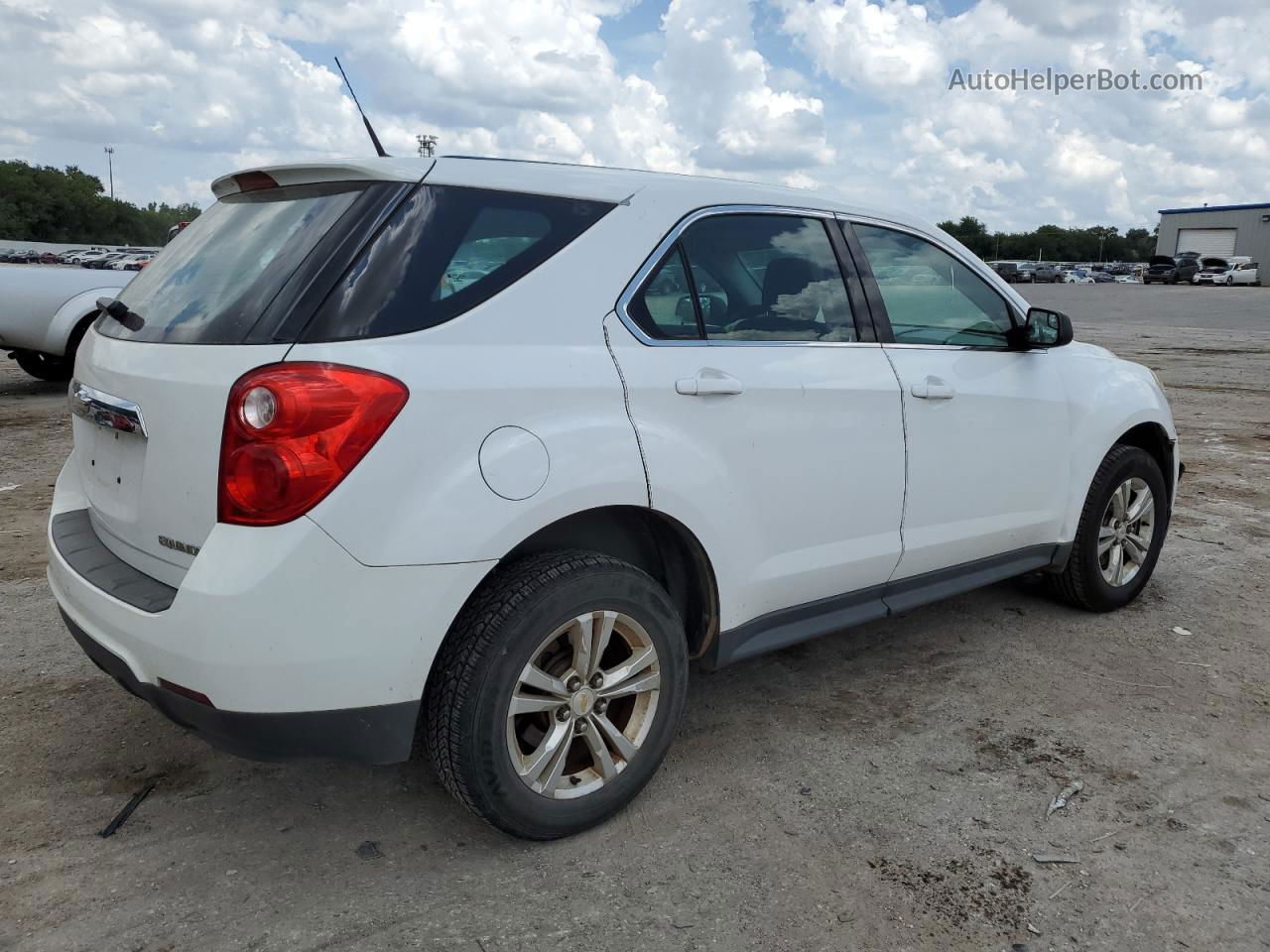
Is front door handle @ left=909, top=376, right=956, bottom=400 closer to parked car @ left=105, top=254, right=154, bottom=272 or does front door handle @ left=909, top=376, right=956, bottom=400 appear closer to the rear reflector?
the rear reflector

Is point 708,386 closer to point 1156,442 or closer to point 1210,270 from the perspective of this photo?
point 1156,442

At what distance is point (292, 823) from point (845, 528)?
1.83 m

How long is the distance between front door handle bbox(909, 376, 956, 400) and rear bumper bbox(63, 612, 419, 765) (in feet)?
6.36

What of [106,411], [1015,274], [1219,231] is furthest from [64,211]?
[106,411]

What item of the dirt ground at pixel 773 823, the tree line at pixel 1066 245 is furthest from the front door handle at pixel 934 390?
the tree line at pixel 1066 245

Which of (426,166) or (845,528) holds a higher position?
(426,166)

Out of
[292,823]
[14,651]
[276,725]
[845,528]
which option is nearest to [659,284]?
[845,528]

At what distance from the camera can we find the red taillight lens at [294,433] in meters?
2.21

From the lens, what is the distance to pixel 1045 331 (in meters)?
3.89

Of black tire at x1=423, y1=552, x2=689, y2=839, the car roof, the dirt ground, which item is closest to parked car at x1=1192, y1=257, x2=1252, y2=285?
the dirt ground

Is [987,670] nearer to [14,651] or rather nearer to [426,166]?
[426,166]

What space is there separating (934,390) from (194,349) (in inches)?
89.7

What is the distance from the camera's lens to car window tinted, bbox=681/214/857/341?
2973mm

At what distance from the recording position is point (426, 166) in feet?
8.48
